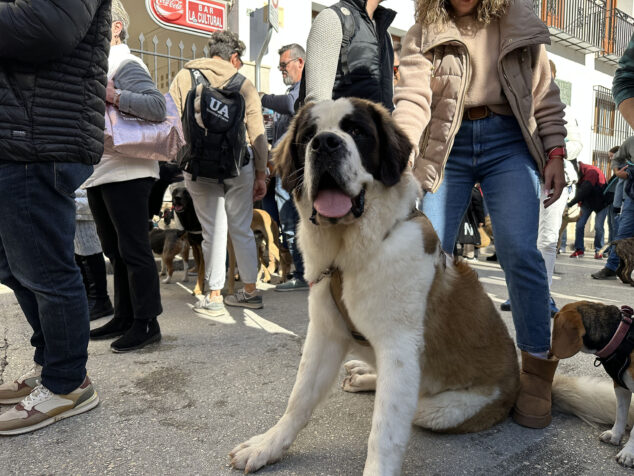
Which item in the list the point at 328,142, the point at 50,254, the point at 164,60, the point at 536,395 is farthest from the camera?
the point at 164,60

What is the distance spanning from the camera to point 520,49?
7.27ft

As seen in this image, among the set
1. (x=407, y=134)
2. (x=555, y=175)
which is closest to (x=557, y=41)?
(x=555, y=175)

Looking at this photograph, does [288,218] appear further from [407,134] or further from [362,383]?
[407,134]

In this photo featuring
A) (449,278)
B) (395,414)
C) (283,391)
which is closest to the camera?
(395,414)

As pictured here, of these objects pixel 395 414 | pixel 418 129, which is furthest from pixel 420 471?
pixel 418 129

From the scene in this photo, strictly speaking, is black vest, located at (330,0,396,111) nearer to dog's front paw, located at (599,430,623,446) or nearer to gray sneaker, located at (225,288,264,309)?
dog's front paw, located at (599,430,623,446)

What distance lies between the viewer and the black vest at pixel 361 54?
2844 mm

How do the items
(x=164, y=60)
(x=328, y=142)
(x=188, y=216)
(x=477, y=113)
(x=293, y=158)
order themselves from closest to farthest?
(x=328, y=142)
(x=293, y=158)
(x=477, y=113)
(x=188, y=216)
(x=164, y=60)

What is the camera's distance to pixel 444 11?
227cm

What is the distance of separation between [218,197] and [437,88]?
2.49 meters

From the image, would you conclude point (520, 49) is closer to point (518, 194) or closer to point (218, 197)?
point (518, 194)

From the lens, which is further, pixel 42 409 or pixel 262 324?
pixel 262 324

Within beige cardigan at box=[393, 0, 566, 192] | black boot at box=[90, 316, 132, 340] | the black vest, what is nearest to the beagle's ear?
beige cardigan at box=[393, 0, 566, 192]

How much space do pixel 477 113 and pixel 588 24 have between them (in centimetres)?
1847
